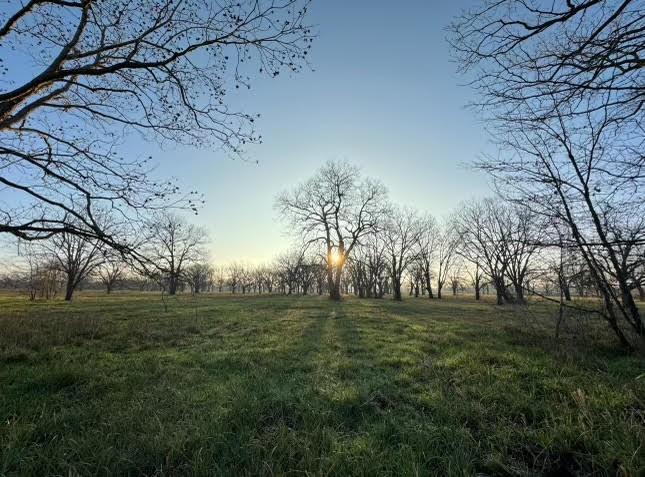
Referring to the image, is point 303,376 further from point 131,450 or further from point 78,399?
point 78,399

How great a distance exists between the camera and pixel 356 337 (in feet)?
32.6

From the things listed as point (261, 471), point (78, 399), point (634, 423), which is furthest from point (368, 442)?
point (78, 399)

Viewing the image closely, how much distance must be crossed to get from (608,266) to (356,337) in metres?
6.91

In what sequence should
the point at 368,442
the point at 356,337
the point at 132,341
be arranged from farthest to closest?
1. the point at 356,337
2. the point at 132,341
3. the point at 368,442

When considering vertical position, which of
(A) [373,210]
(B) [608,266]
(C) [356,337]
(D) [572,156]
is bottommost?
(C) [356,337]

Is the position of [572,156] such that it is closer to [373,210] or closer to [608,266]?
[608,266]

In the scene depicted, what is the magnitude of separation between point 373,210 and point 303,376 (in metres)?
28.9

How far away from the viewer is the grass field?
276 cm

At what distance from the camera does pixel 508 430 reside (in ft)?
10.8

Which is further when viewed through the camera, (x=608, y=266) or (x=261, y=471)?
(x=608, y=266)

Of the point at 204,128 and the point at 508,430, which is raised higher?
the point at 204,128

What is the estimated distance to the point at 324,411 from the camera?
3.82 meters

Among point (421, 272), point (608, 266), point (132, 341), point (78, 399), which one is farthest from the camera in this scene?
point (421, 272)

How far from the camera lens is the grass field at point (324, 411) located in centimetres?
276
